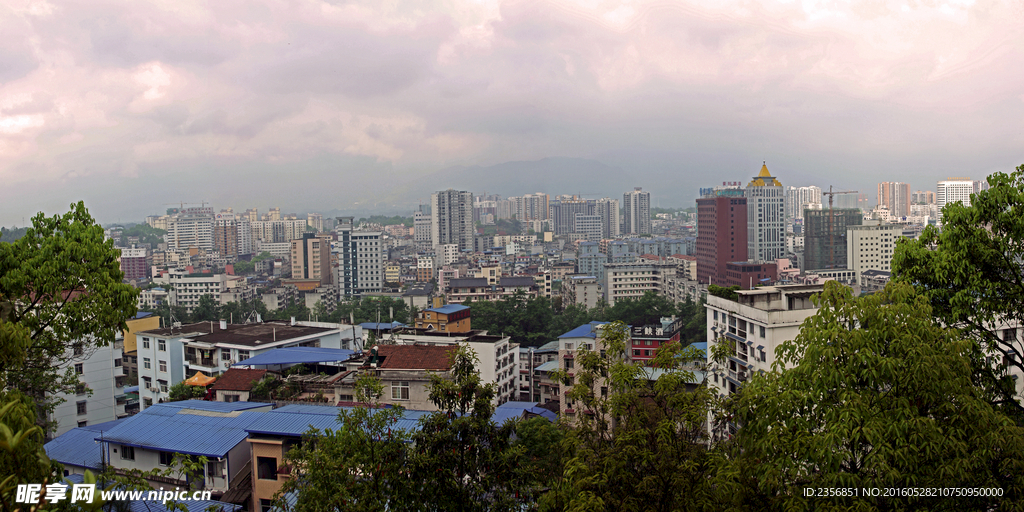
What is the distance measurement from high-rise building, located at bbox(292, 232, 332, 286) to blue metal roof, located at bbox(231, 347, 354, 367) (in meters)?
40.5

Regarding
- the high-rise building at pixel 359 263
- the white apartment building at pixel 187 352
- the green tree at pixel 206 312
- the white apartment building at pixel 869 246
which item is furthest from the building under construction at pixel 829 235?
the white apartment building at pixel 187 352

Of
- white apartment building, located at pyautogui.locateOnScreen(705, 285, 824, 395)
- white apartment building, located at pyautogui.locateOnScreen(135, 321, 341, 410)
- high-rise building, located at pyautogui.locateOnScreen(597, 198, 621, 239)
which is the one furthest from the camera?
high-rise building, located at pyautogui.locateOnScreen(597, 198, 621, 239)

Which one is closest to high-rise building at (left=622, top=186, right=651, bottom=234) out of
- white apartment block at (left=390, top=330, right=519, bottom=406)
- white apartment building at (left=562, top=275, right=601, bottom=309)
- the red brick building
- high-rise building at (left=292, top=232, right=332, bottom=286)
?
the red brick building

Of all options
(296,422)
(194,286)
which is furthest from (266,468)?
(194,286)

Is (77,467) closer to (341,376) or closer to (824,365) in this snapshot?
(341,376)

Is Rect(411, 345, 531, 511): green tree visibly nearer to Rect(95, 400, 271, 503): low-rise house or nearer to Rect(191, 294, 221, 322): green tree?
Rect(95, 400, 271, 503): low-rise house

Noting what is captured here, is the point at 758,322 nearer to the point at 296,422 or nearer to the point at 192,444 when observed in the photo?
the point at 296,422

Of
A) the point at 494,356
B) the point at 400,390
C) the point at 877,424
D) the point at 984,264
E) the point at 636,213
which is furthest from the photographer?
the point at 636,213

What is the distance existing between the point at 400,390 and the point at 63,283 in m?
7.29

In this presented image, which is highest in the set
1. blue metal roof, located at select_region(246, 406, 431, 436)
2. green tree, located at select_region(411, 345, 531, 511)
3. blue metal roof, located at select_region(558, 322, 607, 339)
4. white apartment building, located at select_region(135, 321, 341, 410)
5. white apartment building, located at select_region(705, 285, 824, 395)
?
green tree, located at select_region(411, 345, 531, 511)

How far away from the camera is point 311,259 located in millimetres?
54531

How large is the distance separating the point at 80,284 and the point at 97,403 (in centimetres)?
1131

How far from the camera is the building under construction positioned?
43625mm

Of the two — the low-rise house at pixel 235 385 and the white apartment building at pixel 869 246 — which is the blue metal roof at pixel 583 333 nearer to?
the low-rise house at pixel 235 385
